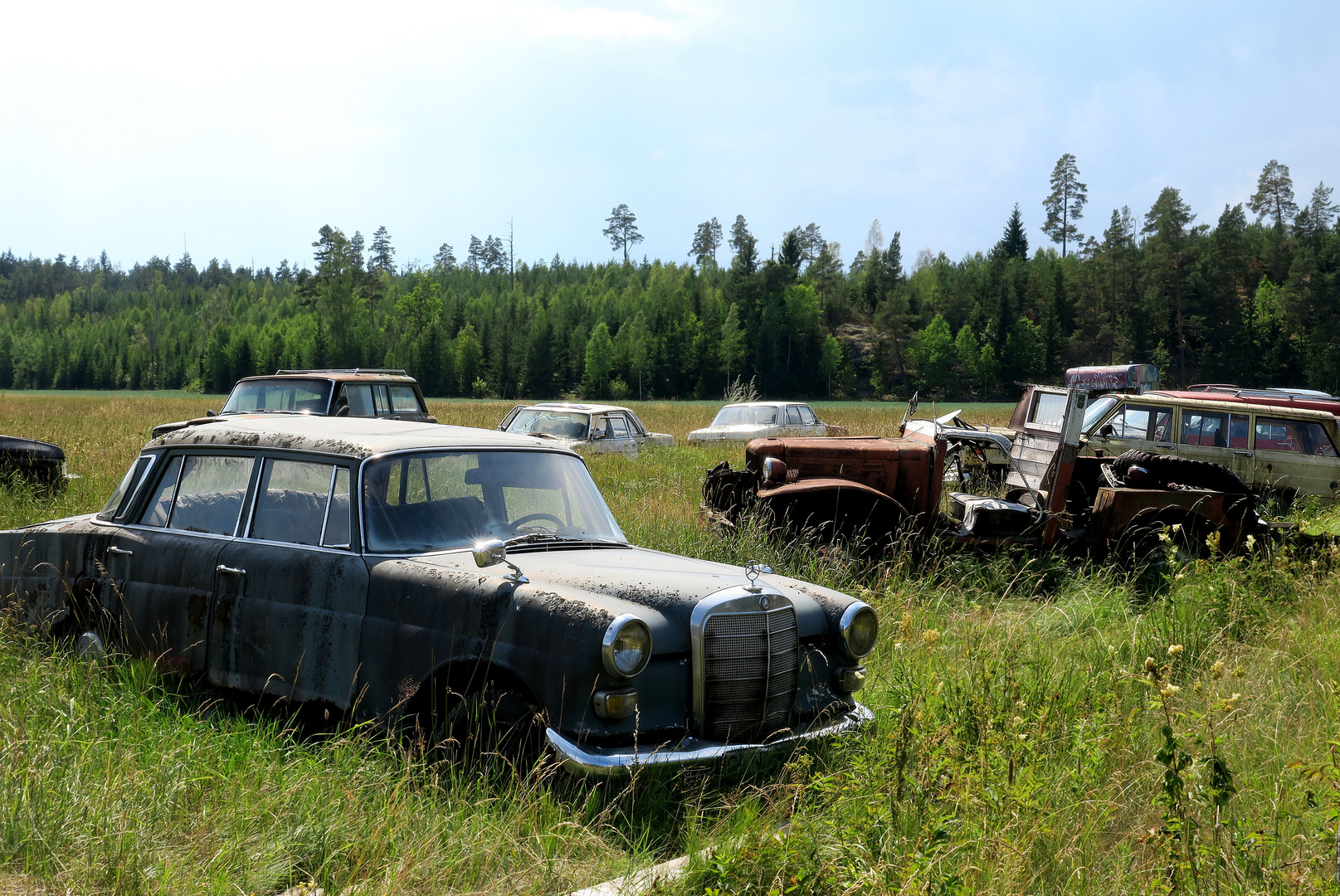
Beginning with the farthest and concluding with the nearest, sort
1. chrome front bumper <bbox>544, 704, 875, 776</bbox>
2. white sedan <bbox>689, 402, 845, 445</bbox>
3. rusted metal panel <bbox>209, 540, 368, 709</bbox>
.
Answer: white sedan <bbox>689, 402, 845, 445</bbox>
rusted metal panel <bbox>209, 540, 368, 709</bbox>
chrome front bumper <bbox>544, 704, 875, 776</bbox>

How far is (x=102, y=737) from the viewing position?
3945 mm

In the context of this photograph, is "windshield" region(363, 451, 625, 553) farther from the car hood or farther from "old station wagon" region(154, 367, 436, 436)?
"old station wagon" region(154, 367, 436, 436)

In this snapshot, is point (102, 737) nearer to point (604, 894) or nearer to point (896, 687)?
point (604, 894)

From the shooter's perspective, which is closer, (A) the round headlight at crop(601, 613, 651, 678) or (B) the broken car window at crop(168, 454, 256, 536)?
(A) the round headlight at crop(601, 613, 651, 678)

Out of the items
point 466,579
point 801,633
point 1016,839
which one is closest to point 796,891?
point 1016,839

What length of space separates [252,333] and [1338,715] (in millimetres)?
131089

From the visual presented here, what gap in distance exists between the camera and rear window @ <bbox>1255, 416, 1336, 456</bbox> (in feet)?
44.7

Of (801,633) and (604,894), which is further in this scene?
(801,633)

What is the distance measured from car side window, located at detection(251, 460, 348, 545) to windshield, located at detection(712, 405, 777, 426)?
63.0 ft

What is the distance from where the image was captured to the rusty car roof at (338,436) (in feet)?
14.8

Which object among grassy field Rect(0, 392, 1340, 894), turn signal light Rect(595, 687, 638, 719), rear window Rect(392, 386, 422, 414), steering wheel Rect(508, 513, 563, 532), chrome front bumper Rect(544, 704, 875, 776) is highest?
rear window Rect(392, 386, 422, 414)

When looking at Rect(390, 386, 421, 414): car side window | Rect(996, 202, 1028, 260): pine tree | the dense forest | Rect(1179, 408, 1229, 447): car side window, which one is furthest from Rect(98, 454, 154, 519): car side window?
Rect(996, 202, 1028, 260): pine tree

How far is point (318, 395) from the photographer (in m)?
13.4

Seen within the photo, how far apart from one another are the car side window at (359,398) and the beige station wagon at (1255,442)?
10437mm
